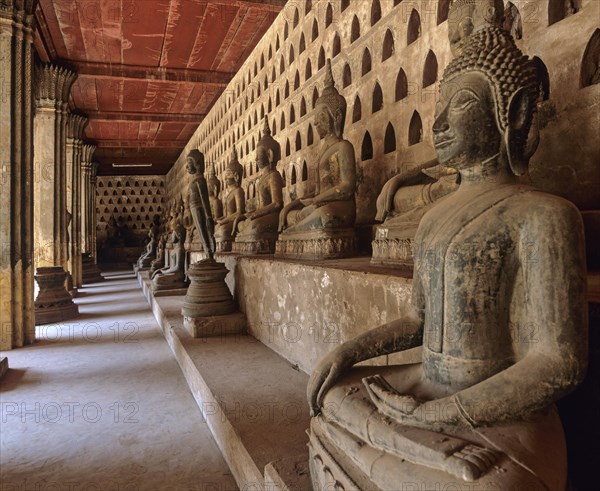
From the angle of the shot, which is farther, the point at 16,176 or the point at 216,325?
the point at 16,176

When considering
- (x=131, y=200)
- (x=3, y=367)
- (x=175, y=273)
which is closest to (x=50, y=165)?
(x=175, y=273)

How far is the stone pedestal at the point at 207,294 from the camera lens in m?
5.41

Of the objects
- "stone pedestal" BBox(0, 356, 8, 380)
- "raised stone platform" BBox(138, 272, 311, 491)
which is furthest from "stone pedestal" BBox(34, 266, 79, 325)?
"raised stone platform" BBox(138, 272, 311, 491)

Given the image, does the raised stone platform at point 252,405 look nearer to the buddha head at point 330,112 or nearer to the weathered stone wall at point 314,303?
the weathered stone wall at point 314,303

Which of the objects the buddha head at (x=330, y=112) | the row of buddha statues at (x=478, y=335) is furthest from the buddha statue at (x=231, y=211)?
the row of buddha statues at (x=478, y=335)

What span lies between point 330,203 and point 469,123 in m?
3.11

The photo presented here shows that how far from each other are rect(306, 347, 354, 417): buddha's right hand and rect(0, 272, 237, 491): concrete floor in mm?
1252

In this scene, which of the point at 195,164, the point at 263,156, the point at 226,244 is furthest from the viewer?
the point at 226,244

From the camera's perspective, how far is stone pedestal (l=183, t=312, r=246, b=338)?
521 cm

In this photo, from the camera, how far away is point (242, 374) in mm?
3789

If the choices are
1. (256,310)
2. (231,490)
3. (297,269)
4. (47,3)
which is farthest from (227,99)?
(231,490)

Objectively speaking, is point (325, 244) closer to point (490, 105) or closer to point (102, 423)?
point (102, 423)

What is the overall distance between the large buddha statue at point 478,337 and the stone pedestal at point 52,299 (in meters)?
7.53

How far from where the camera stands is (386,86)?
5.23m
